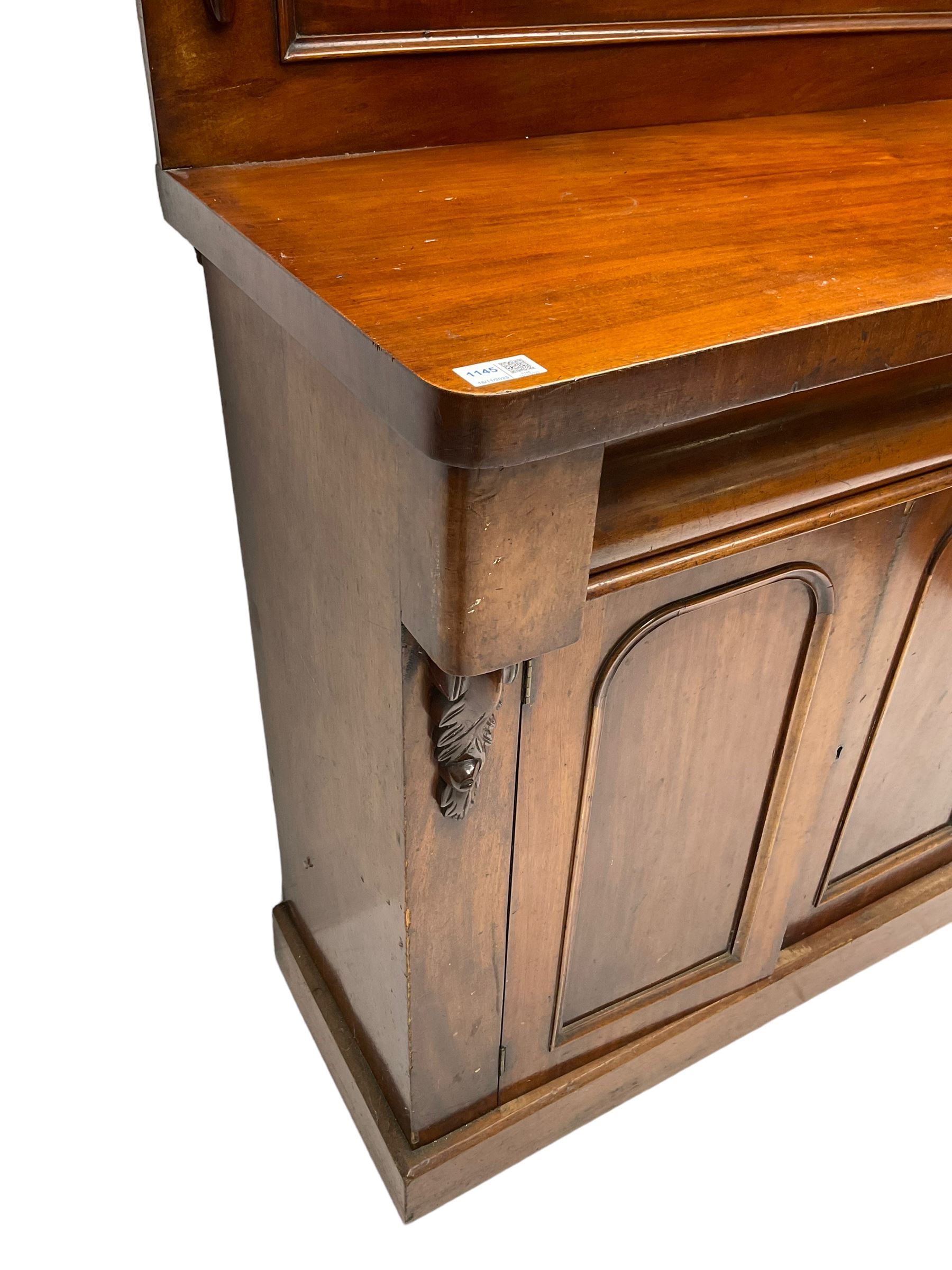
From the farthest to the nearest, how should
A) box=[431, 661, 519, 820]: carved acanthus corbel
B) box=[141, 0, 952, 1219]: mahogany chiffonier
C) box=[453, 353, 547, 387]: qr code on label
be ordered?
box=[431, 661, 519, 820]: carved acanthus corbel, box=[141, 0, 952, 1219]: mahogany chiffonier, box=[453, 353, 547, 387]: qr code on label

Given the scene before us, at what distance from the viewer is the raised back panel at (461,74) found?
1071 mm

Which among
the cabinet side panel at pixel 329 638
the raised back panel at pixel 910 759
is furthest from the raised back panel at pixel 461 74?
the raised back panel at pixel 910 759

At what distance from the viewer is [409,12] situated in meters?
1.13

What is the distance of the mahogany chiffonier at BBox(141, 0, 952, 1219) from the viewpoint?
84 centimetres

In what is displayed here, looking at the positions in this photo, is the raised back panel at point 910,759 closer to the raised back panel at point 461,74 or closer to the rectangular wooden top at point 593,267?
the rectangular wooden top at point 593,267

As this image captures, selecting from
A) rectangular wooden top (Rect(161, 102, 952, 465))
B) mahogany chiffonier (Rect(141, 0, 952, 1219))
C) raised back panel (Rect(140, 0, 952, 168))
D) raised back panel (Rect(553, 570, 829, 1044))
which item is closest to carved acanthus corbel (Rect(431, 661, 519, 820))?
mahogany chiffonier (Rect(141, 0, 952, 1219))

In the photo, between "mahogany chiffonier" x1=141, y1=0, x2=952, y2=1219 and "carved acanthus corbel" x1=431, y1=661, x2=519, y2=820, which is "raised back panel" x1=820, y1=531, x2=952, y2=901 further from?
"carved acanthus corbel" x1=431, y1=661, x2=519, y2=820

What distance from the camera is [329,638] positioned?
45.8 inches

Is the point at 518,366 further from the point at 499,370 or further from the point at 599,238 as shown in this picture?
the point at 599,238

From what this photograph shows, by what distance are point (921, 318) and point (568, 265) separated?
0.98 feet

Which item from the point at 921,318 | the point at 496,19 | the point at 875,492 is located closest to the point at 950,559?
the point at 875,492

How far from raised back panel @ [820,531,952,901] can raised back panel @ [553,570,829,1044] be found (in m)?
0.20

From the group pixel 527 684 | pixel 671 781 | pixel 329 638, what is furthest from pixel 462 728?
pixel 671 781

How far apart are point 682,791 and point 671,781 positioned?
33 millimetres
